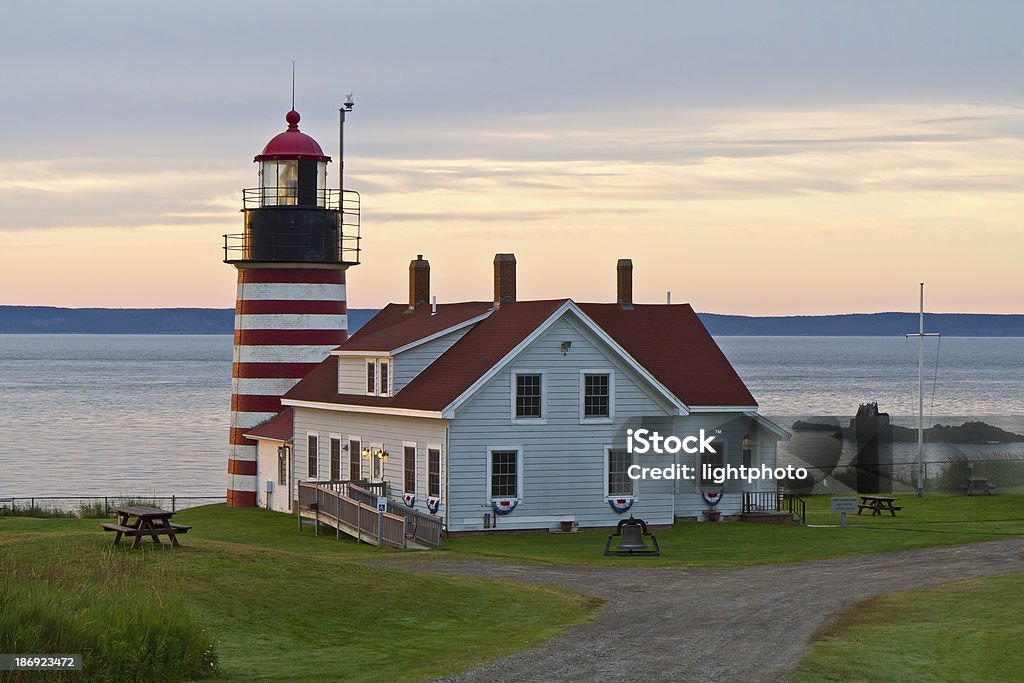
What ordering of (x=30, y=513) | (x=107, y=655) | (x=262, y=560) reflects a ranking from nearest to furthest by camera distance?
1. (x=107, y=655)
2. (x=262, y=560)
3. (x=30, y=513)

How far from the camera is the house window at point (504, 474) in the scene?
123ft

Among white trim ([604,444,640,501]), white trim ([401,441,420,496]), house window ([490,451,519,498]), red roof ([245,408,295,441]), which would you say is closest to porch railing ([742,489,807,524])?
white trim ([604,444,640,501])

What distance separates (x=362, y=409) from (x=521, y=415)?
473 centimetres

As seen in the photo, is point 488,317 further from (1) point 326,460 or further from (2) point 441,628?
(2) point 441,628

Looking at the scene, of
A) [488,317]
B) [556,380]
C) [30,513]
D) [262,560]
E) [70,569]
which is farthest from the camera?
[30,513]

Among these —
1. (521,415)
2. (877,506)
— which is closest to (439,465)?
(521,415)

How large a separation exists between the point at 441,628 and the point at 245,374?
25344 millimetres

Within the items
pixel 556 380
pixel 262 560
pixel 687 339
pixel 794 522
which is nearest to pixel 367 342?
pixel 556 380

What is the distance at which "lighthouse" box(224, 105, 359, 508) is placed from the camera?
4581cm

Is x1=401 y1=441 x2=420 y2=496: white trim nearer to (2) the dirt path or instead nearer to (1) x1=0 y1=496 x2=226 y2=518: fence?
(2) the dirt path

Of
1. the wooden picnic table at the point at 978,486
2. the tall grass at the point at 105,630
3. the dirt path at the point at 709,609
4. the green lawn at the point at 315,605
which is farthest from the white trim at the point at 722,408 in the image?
the tall grass at the point at 105,630

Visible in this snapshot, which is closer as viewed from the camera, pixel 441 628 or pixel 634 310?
pixel 441 628

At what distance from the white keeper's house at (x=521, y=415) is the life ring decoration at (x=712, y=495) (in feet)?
0.63

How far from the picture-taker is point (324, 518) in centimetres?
3847
